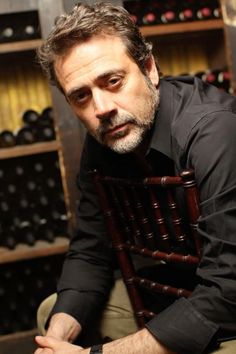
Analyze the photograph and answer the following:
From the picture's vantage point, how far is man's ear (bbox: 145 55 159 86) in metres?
1.37

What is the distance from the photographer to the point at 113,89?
128 cm

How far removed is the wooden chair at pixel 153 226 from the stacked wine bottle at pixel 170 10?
3.87ft

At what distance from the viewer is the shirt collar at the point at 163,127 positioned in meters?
1.22

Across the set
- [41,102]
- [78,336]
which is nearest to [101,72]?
[78,336]

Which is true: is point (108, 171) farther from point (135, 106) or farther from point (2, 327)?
point (2, 327)

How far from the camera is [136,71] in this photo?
4.30 feet

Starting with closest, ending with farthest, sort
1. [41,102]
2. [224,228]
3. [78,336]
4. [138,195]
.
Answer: [224,228] < [138,195] < [78,336] < [41,102]

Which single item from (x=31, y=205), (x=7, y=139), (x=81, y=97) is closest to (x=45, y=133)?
(x=7, y=139)

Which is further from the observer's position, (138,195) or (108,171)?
(108,171)

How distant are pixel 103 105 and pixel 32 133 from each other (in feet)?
3.62

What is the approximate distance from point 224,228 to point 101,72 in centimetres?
53

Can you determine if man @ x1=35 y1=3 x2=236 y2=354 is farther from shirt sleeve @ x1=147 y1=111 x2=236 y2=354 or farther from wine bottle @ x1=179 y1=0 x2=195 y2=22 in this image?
wine bottle @ x1=179 y1=0 x2=195 y2=22

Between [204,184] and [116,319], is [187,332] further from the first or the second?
[116,319]

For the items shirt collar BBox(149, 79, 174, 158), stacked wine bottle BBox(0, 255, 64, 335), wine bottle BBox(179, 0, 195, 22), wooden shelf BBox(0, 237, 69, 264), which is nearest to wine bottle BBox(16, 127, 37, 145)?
wooden shelf BBox(0, 237, 69, 264)
